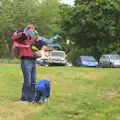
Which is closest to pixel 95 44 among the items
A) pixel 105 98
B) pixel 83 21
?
pixel 83 21

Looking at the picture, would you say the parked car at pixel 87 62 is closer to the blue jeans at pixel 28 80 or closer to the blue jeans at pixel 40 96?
the blue jeans at pixel 28 80

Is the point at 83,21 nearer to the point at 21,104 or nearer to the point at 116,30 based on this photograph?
the point at 116,30

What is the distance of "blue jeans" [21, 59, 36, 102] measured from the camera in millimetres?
9461

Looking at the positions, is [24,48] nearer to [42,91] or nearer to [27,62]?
[27,62]

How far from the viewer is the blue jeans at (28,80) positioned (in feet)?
31.0

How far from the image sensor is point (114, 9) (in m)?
43.4

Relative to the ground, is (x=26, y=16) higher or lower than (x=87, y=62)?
higher

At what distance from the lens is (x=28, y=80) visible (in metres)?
9.52

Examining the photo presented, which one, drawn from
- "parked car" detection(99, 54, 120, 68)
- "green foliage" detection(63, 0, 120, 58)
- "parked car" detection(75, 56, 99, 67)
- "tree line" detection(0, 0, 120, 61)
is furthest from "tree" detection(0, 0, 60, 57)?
"parked car" detection(99, 54, 120, 68)

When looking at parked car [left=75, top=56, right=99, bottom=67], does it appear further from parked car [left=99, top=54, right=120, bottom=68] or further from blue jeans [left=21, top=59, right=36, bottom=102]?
blue jeans [left=21, top=59, right=36, bottom=102]

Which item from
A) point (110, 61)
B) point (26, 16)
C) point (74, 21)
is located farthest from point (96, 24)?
point (26, 16)

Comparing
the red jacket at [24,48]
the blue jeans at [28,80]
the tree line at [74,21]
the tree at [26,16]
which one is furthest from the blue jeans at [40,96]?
the tree at [26,16]

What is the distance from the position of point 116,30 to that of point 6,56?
1895 centimetres

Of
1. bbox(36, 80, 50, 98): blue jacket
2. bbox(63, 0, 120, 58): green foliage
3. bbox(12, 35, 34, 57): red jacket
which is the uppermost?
bbox(63, 0, 120, 58): green foliage
